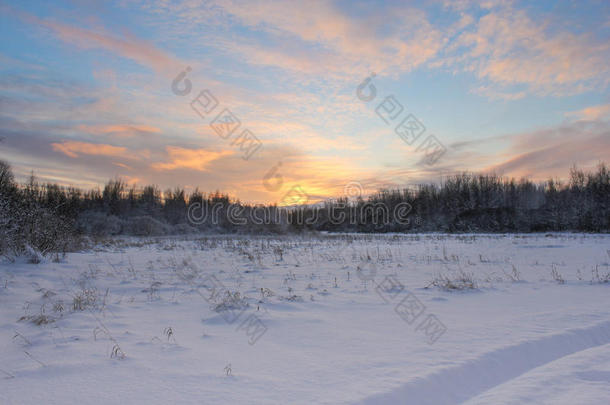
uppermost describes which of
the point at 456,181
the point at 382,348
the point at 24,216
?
the point at 456,181

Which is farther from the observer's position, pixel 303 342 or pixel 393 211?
pixel 393 211

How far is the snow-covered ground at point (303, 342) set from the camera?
8.02 ft

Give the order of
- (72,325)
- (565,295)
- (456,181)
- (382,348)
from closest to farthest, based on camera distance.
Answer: (382,348) → (72,325) → (565,295) → (456,181)

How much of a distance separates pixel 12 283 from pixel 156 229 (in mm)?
32209

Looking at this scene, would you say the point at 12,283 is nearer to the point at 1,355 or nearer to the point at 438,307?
the point at 1,355

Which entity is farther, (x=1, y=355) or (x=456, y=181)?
(x=456, y=181)

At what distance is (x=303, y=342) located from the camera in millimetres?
3650

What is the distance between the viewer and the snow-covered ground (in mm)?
2445

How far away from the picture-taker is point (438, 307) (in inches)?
204

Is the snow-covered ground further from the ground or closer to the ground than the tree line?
closer to the ground

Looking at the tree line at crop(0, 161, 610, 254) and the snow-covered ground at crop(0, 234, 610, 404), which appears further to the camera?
the tree line at crop(0, 161, 610, 254)

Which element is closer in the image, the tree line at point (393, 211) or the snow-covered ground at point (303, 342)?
the snow-covered ground at point (303, 342)

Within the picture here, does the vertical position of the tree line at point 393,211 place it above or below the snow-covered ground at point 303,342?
above

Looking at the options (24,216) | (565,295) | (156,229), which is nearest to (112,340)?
(565,295)
